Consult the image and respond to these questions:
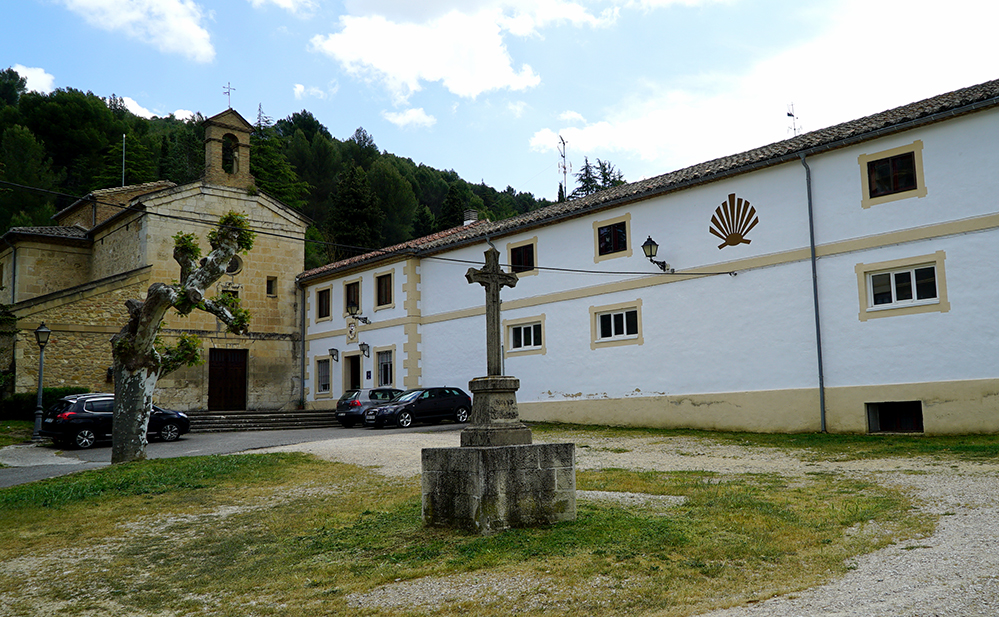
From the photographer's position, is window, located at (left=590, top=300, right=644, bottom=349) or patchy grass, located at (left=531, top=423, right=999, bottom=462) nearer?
patchy grass, located at (left=531, top=423, right=999, bottom=462)

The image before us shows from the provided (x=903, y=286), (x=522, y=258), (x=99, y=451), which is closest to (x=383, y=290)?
(x=522, y=258)

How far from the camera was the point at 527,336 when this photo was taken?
2325cm

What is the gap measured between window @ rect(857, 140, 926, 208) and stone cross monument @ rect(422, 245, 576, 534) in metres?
11.6

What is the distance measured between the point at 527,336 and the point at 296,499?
1372cm

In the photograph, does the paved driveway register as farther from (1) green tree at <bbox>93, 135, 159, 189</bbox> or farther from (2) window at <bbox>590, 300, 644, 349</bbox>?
(1) green tree at <bbox>93, 135, 159, 189</bbox>

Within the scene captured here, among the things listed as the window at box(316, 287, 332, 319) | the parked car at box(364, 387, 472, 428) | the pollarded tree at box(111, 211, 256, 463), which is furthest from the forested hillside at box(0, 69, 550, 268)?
the pollarded tree at box(111, 211, 256, 463)

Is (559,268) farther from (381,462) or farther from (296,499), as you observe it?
(296,499)

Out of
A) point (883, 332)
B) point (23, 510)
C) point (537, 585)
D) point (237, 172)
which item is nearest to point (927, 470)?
point (883, 332)

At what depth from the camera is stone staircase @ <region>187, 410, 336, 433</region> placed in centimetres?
2450

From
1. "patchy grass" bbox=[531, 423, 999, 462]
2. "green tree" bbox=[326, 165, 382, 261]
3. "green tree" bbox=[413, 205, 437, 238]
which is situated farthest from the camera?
"green tree" bbox=[413, 205, 437, 238]

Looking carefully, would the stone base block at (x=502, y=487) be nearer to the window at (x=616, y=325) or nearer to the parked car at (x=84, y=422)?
the window at (x=616, y=325)

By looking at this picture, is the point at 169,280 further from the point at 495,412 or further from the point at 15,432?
the point at 495,412

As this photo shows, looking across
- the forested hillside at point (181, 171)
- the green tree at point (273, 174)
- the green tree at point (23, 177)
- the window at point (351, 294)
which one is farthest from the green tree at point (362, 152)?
the window at point (351, 294)

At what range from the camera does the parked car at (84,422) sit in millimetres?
19469
